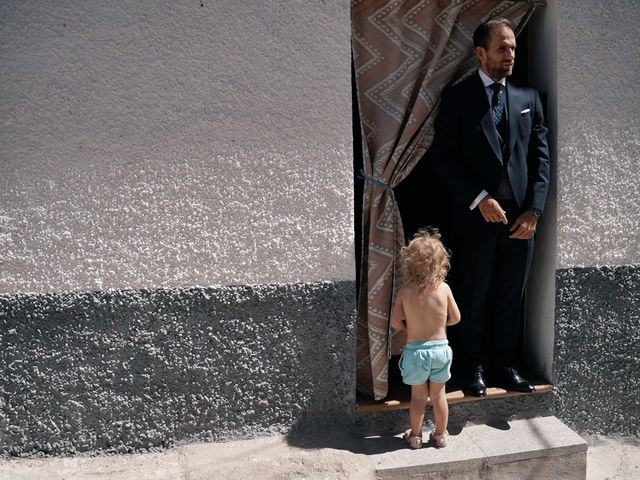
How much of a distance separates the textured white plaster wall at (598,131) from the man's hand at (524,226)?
21cm

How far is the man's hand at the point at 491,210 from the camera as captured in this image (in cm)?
375

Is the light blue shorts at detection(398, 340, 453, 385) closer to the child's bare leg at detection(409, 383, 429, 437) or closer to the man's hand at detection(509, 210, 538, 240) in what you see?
the child's bare leg at detection(409, 383, 429, 437)

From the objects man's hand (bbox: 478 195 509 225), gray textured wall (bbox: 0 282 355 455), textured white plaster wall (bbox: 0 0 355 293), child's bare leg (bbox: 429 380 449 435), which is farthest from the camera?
man's hand (bbox: 478 195 509 225)

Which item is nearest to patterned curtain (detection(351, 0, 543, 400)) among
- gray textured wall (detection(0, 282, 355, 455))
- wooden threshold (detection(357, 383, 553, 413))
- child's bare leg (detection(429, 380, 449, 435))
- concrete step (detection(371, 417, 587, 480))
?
wooden threshold (detection(357, 383, 553, 413))

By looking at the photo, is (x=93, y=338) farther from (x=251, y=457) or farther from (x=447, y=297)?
(x=447, y=297)

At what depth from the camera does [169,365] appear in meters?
3.60

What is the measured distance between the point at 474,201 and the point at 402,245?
461mm

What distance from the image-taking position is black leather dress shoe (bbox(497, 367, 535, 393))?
401 cm

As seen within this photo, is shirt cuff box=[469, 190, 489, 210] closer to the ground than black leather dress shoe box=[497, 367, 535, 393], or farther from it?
farther from it

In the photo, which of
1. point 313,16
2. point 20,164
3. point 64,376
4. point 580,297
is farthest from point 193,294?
point 580,297

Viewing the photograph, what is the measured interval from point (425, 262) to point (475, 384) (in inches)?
36.6

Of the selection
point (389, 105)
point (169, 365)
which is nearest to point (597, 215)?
point (389, 105)

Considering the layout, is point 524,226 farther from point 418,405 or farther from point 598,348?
point 418,405

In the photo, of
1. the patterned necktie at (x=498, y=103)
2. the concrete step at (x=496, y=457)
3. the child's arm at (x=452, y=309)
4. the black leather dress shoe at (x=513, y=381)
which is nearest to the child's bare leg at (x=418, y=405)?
the concrete step at (x=496, y=457)
